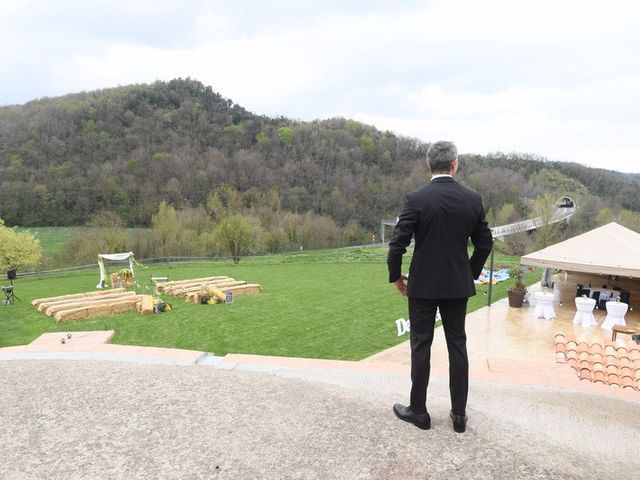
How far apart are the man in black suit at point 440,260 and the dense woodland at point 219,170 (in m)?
37.0

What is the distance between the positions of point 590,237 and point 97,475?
467 inches

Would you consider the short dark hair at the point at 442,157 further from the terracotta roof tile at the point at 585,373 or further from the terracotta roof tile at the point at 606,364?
the terracotta roof tile at the point at 585,373

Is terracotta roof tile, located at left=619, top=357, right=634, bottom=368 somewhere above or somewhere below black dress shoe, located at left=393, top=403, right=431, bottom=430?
below

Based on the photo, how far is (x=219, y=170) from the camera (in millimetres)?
63219

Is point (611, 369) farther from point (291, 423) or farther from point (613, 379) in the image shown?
point (291, 423)

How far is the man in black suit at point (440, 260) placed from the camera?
2537mm

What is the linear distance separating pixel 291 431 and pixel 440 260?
144 centimetres

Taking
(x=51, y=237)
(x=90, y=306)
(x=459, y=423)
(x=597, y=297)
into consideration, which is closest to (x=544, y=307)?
(x=597, y=297)

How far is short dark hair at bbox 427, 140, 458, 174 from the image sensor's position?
263cm

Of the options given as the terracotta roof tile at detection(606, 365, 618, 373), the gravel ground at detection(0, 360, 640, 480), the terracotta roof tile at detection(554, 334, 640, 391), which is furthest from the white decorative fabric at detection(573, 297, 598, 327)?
the gravel ground at detection(0, 360, 640, 480)

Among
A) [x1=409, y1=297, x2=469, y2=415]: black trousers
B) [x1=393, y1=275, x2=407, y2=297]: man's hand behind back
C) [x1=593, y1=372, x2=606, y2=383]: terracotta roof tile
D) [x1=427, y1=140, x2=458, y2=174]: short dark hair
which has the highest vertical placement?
[x1=427, y1=140, x2=458, y2=174]: short dark hair

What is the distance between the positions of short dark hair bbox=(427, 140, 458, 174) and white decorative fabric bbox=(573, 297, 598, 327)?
314 inches

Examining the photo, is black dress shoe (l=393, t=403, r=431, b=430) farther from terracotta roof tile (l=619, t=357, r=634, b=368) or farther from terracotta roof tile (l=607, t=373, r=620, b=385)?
terracotta roof tile (l=619, t=357, r=634, b=368)

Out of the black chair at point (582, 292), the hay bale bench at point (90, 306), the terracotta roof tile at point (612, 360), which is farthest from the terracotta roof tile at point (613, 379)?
the hay bale bench at point (90, 306)
